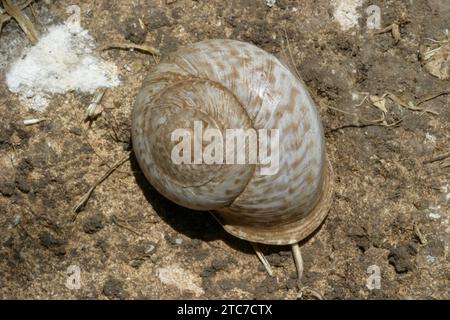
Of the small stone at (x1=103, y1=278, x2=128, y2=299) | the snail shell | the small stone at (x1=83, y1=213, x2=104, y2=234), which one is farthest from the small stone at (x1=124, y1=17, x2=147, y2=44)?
the small stone at (x1=103, y1=278, x2=128, y2=299)

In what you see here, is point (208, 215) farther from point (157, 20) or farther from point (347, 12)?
point (347, 12)

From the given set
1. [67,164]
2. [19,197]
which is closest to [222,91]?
[67,164]

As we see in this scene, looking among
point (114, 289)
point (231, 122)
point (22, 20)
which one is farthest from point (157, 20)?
point (114, 289)

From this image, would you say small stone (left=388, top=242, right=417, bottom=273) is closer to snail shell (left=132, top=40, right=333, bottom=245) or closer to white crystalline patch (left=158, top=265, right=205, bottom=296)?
snail shell (left=132, top=40, right=333, bottom=245)

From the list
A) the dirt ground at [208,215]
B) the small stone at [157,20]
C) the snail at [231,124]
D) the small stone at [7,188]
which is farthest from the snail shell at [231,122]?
the small stone at [7,188]

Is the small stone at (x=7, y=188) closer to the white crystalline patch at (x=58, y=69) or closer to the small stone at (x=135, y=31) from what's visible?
the white crystalline patch at (x=58, y=69)

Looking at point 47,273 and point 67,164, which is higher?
point 67,164
